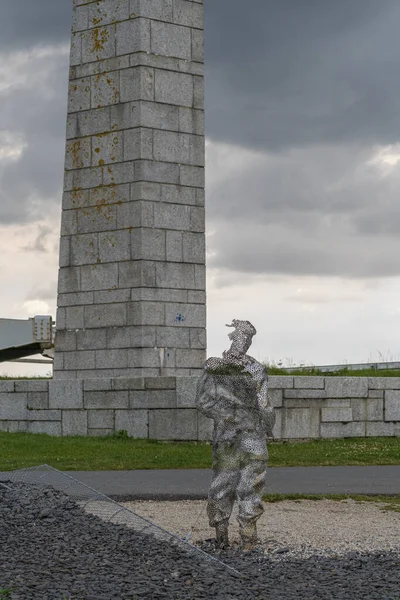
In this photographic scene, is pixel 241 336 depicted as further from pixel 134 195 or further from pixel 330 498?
pixel 134 195

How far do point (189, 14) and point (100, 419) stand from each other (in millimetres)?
6991

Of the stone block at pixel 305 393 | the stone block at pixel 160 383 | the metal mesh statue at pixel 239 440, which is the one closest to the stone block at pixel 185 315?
the stone block at pixel 160 383

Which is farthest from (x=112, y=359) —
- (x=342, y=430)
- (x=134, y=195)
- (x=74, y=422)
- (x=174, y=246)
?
(x=342, y=430)

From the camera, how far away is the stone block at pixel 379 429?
1792 cm

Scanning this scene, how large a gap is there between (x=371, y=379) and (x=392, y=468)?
374cm

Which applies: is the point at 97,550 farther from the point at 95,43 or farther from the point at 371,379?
the point at 95,43

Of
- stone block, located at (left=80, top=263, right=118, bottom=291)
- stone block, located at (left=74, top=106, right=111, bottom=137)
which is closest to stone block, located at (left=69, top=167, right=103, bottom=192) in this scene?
stone block, located at (left=74, top=106, right=111, bottom=137)

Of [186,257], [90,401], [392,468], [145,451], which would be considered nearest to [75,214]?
[186,257]

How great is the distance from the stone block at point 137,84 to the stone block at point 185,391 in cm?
474

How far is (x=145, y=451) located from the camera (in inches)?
612

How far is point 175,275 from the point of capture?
1778 centimetres

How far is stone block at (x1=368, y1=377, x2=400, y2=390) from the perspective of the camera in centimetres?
1786

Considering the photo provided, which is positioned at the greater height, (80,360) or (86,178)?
(86,178)

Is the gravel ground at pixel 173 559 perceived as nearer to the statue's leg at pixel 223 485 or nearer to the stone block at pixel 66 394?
the statue's leg at pixel 223 485
